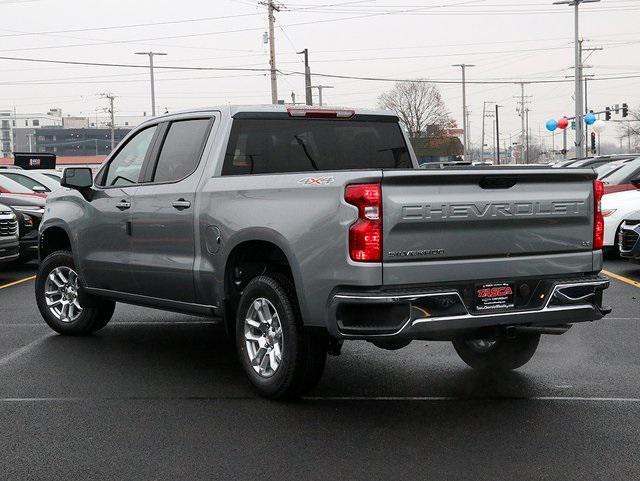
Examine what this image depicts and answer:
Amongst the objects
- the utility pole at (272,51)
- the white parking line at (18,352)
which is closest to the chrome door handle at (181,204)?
the white parking line at (18,352)

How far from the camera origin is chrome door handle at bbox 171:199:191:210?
6.71 meters

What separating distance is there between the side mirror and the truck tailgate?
3.66 meters

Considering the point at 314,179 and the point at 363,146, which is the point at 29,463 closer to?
the point at 314,179

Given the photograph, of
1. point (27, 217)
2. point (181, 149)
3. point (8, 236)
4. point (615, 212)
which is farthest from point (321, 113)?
point (27, 217)

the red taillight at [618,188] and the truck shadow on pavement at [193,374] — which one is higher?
the red taillight at [618,188]

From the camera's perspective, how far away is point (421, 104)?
108 m

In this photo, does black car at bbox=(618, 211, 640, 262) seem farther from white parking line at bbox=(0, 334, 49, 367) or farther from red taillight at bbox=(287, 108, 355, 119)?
white parking line at bbox=(0, 334, 49, 367)

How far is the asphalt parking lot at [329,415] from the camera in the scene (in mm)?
4656

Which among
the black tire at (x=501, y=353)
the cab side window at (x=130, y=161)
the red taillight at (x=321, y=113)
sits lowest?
the black tire at (x=501, y=353)

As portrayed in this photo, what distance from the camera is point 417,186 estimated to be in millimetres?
5230

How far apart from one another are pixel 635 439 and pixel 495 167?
1.77m

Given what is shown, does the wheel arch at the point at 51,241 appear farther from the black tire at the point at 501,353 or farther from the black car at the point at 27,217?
the black car at the point at 27,217

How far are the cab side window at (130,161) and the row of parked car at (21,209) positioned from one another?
5.49 m

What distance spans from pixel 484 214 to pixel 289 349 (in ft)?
4.78
